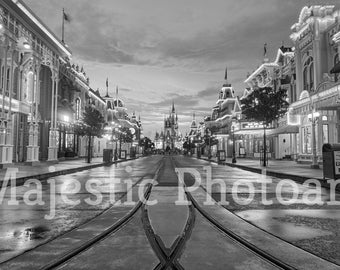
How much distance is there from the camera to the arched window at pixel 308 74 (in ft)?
121

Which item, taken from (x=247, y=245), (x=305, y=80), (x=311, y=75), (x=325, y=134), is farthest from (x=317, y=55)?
(x=247, y=245)

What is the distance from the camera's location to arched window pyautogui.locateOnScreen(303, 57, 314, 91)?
36938mm

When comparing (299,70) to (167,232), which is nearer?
(167,232)

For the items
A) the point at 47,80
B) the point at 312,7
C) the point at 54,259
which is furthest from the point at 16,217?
the point at 312,7

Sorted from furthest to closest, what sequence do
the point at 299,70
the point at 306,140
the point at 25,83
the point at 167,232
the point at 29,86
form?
the point at 299,70
the point at 306,140
the point at 29,86
the point at 25,83
the point at 167,232

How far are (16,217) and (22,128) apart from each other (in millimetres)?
25989

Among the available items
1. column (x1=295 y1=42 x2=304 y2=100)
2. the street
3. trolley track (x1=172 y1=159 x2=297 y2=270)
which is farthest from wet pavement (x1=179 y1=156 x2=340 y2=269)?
column (x1=295 y1=42 x2=304 y2=100)

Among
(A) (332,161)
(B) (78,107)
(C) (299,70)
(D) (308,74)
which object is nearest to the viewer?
(A) (332,161)

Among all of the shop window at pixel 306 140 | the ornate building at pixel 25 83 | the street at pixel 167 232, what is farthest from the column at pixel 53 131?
the shop window at pixel 306 140

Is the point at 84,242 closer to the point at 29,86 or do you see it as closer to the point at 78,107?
the point at 29,86

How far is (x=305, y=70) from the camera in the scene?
39.0 meters

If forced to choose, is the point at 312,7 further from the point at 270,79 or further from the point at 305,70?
the point at 270,79

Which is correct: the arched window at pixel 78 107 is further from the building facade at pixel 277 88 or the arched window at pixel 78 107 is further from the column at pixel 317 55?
the column at pixel 317 55

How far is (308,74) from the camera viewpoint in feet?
124
